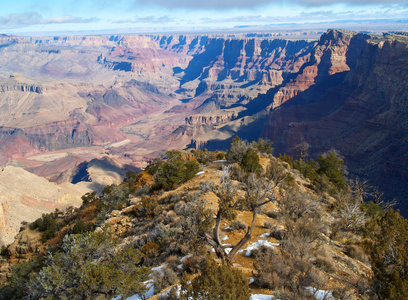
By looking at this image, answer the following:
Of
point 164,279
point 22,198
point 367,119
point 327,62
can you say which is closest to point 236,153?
point 164,279

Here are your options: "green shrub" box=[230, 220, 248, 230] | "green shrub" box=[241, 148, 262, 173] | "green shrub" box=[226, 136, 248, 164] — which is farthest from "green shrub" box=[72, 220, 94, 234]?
"green shrub" box=[226, 136, 248, 164]

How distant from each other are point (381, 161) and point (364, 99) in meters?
35.5

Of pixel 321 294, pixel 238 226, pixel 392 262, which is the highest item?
pixel 392 262

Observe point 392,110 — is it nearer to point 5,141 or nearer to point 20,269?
point 20,269

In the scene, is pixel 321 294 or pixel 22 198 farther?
pixel 22 198

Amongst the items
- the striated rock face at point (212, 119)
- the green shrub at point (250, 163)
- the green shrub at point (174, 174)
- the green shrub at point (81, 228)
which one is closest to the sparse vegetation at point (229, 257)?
the green shrub at point (81, 228)

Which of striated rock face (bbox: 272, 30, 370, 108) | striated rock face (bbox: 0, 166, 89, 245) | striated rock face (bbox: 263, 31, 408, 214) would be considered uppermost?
striated rock face (bbox: 272, 30, 370, 108)

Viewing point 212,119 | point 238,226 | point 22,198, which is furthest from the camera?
point 212,119

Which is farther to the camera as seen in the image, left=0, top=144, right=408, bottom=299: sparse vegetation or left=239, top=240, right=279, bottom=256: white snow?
left=239, top=240, right=279, bottom=256: white snow

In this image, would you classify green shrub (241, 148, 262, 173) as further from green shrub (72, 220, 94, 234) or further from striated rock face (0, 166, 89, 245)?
striated rock face (0, 166, 89, 245)

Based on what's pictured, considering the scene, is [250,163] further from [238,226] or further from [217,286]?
[217,286]

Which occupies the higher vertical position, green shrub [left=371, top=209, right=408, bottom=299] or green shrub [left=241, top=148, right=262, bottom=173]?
green shrub [left=371, top=209, right=408, bottom=299]

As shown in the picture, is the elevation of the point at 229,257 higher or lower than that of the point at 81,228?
higher

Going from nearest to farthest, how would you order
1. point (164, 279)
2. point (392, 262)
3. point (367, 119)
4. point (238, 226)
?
point (392, 262) < point (164, 279) < point (238, 226) < point (367, 119)
